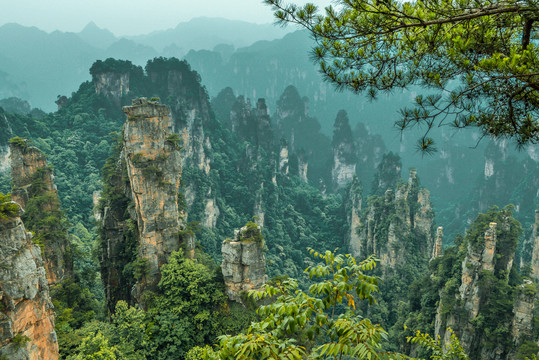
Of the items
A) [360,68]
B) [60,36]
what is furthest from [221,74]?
[360,68]

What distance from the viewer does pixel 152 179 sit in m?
16.6

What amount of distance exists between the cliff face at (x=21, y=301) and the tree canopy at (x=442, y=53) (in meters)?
8.48

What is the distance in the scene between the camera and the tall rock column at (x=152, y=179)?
1634cm

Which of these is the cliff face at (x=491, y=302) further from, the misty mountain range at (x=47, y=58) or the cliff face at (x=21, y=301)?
the misty mountain range at (x=47, y=58)

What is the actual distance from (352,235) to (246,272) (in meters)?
32.4

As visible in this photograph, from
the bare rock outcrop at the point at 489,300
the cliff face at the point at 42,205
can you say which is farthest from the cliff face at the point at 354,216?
the cliff face at the point at 42,205

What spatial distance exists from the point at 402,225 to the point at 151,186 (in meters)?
24.0

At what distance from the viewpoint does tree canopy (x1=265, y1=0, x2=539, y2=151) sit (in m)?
4.21

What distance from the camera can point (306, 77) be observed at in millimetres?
119125

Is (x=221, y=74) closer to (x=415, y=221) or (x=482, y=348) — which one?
(x=415, y=221)

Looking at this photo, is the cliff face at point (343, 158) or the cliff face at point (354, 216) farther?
the cliff face at point (343, 158)

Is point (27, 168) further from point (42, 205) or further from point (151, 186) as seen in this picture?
point (151, 186)

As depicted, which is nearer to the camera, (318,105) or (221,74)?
(318,105)

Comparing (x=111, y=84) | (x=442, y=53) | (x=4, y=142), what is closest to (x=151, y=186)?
(x=442, y=53)
